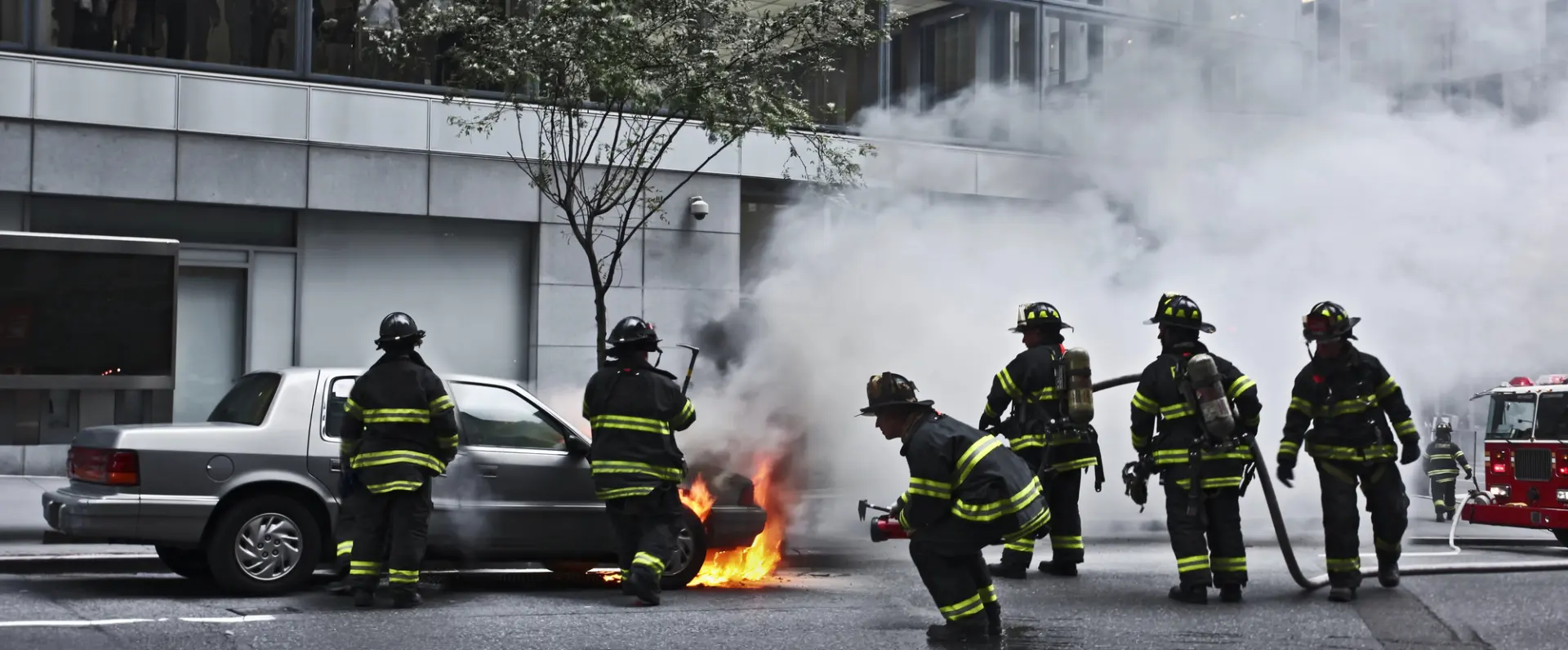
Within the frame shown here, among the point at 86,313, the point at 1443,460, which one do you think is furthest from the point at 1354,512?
the point at 86,313

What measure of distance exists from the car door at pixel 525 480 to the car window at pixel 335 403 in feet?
1.95

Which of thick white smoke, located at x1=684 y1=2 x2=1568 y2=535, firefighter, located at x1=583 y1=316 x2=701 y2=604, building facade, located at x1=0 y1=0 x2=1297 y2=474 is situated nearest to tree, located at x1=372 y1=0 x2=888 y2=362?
building facade, located at x1=0 y1=0 x2=1297 y2=474

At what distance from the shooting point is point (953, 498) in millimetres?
6430

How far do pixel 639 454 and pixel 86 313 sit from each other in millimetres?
5881

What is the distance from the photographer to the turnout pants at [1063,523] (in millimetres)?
9203

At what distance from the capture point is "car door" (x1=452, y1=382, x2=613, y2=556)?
837cm

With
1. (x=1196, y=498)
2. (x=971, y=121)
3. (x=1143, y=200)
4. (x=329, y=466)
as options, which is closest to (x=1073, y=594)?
(x=1196, y=498)

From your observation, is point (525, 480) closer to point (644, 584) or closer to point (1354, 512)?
point (644, 584)

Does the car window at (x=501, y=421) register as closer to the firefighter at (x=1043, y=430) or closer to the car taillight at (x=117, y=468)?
the car taillight at (x=117, y=468)

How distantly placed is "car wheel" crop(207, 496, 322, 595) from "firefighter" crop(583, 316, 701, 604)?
5.22 feet

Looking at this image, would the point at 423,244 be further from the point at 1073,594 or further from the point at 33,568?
the point at 1073,594

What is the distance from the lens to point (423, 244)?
16.2m

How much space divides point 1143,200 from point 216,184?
345 inches

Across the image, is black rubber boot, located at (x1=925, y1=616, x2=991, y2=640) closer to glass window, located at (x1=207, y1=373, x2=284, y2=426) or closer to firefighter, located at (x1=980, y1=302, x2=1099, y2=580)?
firefighter, located at (x1=980, y1=302, x2=1099, y2=580)
